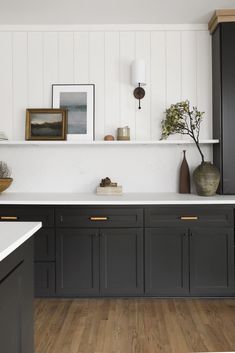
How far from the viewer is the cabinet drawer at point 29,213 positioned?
3.32 metres

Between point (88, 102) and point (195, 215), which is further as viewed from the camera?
point (88, 102)

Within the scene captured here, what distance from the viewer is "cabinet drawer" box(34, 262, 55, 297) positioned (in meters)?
3.33

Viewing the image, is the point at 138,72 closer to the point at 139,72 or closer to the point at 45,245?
the point at 139,72

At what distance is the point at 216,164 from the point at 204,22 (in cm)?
146

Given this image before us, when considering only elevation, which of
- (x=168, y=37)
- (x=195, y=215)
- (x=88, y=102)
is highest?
(x=168, y=37)

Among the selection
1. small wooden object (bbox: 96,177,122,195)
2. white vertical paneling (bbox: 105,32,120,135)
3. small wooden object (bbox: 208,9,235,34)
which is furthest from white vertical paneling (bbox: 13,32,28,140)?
small wooden object (bbox: 208,9,235,34)

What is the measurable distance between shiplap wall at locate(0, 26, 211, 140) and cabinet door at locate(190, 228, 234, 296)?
1.12 meters

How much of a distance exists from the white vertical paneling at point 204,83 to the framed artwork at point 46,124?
142 cm

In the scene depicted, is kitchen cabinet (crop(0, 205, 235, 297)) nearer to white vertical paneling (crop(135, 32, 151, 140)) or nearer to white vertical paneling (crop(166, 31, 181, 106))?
white vertical paneling (crop(135, 32, 151, 140))

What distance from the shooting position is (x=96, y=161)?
154 inches

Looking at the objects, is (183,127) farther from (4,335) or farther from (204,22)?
(4,335)

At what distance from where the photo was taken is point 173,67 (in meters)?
3.89

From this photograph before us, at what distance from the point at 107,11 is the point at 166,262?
94.2 inches

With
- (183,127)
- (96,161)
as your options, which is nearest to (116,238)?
(96,161)
